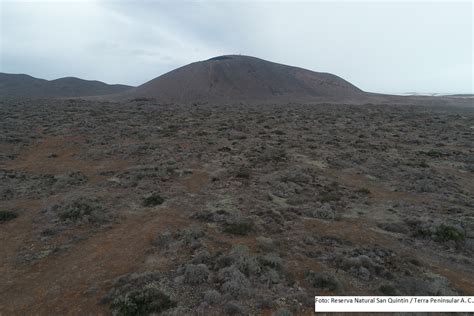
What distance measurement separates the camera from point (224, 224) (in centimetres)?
1199

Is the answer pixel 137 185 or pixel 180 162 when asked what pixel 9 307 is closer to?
pixel 137 185

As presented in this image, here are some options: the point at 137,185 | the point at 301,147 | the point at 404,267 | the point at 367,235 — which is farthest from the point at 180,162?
the point at 404,267

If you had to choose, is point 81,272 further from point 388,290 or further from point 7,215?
point 388,290

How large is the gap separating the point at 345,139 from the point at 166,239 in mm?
23529

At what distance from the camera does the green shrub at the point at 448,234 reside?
11062 millimetres

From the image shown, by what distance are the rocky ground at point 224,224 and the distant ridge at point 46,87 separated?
93.4 meters

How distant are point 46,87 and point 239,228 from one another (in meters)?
130

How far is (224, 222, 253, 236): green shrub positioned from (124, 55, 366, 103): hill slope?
7261 cm

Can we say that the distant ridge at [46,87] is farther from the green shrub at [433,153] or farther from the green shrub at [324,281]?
the green shrub at [324,281]

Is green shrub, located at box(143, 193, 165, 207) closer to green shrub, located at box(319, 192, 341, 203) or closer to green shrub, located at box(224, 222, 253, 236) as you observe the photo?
green shrub, located at box(224, 222, 253, 236)

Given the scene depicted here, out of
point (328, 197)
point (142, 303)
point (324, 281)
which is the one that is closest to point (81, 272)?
point (142, 303)

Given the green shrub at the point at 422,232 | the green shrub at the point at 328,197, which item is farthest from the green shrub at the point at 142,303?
the green shrub at the point at 328,197

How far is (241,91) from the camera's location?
91.6 metres

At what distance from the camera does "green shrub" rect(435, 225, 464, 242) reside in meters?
11.1
